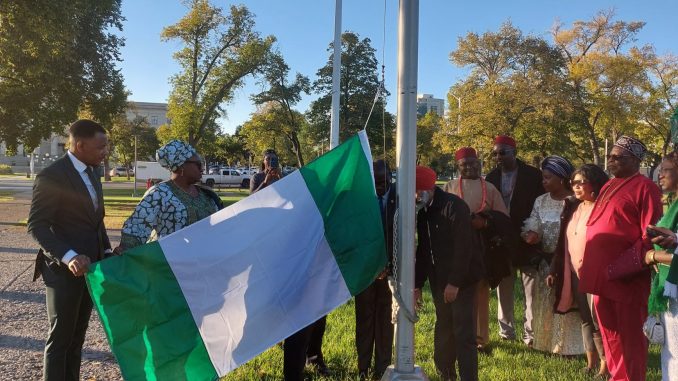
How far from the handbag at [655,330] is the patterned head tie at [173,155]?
331cm

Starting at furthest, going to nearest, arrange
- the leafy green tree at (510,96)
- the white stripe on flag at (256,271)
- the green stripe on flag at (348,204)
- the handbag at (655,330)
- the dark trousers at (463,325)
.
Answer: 1. the leafy green tree at (510,96)
2. the dark trousers at (463,325)
3. the green stripe on flag at (348,204)
4. the white stripe on flag at (256,271)
5. the handbag at (655,330)

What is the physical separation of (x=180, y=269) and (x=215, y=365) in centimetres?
66

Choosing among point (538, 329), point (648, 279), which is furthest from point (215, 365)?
point (538, 329)

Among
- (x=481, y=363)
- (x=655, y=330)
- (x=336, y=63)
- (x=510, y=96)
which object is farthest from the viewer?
(x=510, y=96)

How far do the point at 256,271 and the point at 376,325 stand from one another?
1.52m

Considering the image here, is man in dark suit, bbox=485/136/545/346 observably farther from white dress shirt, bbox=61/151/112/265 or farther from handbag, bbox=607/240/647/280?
white dress shirt, bbox=61/151/112/265

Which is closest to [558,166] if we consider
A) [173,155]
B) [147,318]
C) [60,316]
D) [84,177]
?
[173,155]

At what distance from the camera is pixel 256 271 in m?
3.54

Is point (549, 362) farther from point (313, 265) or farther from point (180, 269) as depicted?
point (180, 269)

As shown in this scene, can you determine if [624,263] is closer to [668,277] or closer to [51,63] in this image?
[668,277]

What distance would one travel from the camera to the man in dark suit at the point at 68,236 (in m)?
3.61

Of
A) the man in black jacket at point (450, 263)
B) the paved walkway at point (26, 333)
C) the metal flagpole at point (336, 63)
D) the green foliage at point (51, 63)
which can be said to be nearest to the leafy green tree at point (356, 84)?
the green foliage at point (51, 63)

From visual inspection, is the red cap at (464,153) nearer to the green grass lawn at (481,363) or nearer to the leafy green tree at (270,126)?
the green grass lawn at (481,363)

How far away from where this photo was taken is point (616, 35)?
37125 mm
